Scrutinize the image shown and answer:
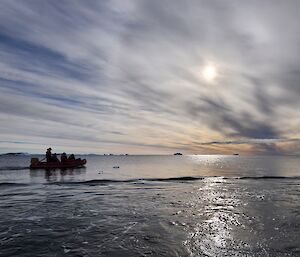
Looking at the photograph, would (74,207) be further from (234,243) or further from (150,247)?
(234,243)

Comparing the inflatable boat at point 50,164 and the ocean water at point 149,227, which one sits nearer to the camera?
the ocean water at point 149,227

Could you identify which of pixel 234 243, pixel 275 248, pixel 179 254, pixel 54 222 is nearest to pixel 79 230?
pixel 54 222

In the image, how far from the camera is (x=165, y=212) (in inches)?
765

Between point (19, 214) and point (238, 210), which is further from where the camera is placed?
point (238, 210)

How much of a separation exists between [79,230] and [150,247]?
14.8ft

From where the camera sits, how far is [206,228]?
15.2 metres

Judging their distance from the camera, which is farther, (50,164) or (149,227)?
(50,164)

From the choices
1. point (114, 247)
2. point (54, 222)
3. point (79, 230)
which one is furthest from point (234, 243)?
point (54, 222)

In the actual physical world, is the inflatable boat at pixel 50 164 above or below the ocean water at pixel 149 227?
above

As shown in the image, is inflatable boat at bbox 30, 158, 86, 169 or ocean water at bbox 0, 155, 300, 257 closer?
ocean water at bbox 0, 155, 300, 257

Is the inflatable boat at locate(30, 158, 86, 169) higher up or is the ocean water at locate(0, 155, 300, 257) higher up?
the inflatable boat at locate(30, 158, 86, 169)

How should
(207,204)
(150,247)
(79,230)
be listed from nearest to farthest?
(150,247) < (79,230) < (207,204)

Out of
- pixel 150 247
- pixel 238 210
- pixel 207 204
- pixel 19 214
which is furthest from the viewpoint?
pixel 207 204

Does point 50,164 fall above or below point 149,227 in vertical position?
above
